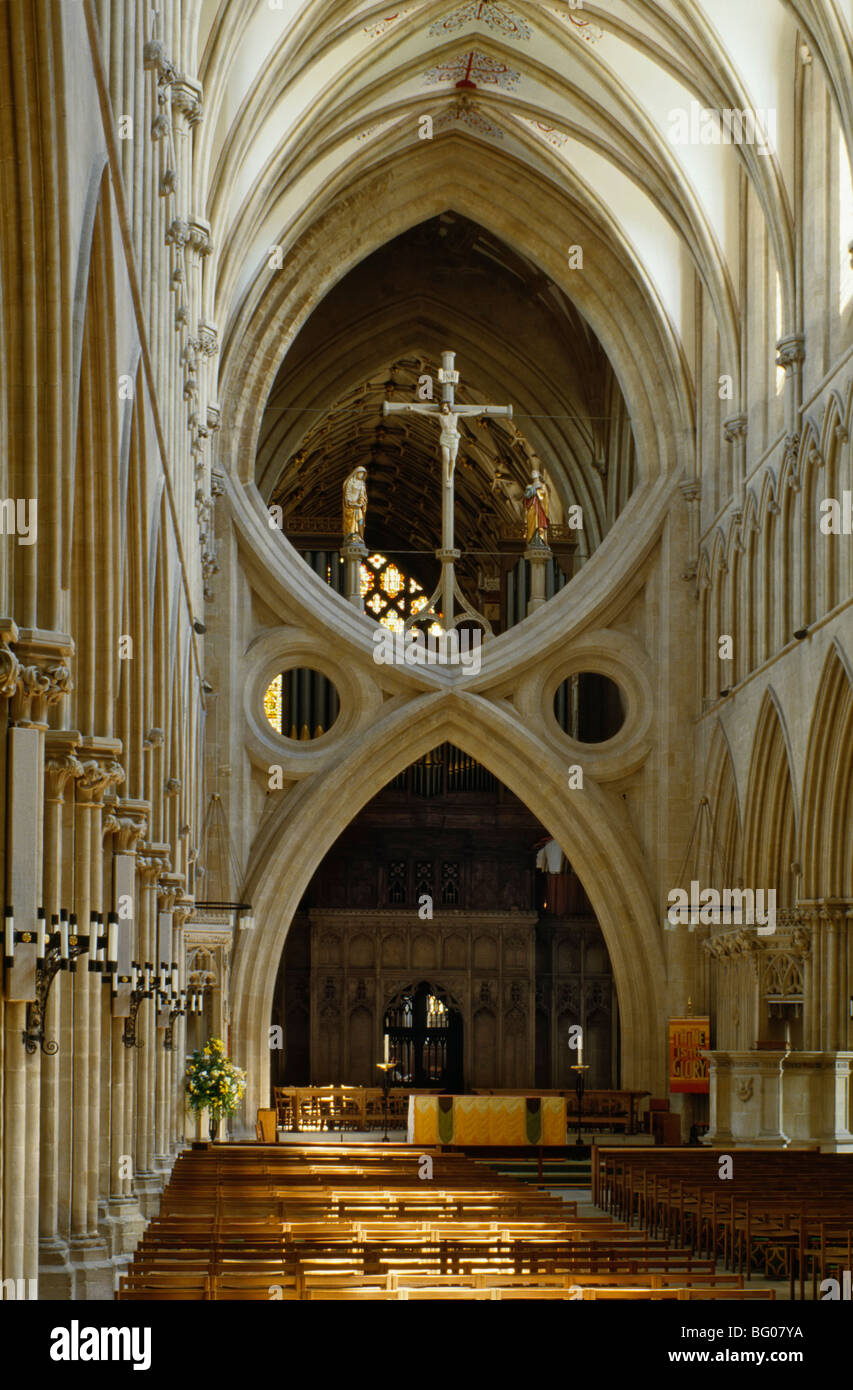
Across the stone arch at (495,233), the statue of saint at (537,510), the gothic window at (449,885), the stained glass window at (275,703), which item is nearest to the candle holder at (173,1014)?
the stone arch at (495,233)

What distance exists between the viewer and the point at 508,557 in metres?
37.6

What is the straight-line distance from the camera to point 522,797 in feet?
102

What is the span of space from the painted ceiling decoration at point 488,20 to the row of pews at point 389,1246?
18.5 meters

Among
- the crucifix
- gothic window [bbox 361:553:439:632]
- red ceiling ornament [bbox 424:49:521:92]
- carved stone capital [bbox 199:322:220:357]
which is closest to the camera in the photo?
carved stone capital [bbox 199:322:220:357]

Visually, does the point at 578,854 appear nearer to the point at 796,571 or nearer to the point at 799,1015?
the point at 799,1015

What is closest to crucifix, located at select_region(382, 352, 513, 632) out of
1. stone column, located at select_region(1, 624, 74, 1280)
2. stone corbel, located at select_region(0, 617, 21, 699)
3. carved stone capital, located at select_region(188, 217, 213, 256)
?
carved stone capital, located at select_region(188, 217, 213, 256)

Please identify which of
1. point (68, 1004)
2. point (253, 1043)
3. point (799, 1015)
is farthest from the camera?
point (253, 1043)

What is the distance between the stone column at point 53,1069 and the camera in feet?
36.1

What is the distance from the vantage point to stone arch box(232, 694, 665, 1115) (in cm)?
2945

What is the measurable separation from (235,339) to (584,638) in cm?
751

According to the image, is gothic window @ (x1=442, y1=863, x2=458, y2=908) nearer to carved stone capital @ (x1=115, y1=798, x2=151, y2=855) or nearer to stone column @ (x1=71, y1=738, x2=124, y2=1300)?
carved stone capital @ (x1=115, y1=798, x2=151, y2=855)

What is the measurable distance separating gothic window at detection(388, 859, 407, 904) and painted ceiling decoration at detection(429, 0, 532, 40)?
17240 mm

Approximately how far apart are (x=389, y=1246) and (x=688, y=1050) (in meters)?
18.9
